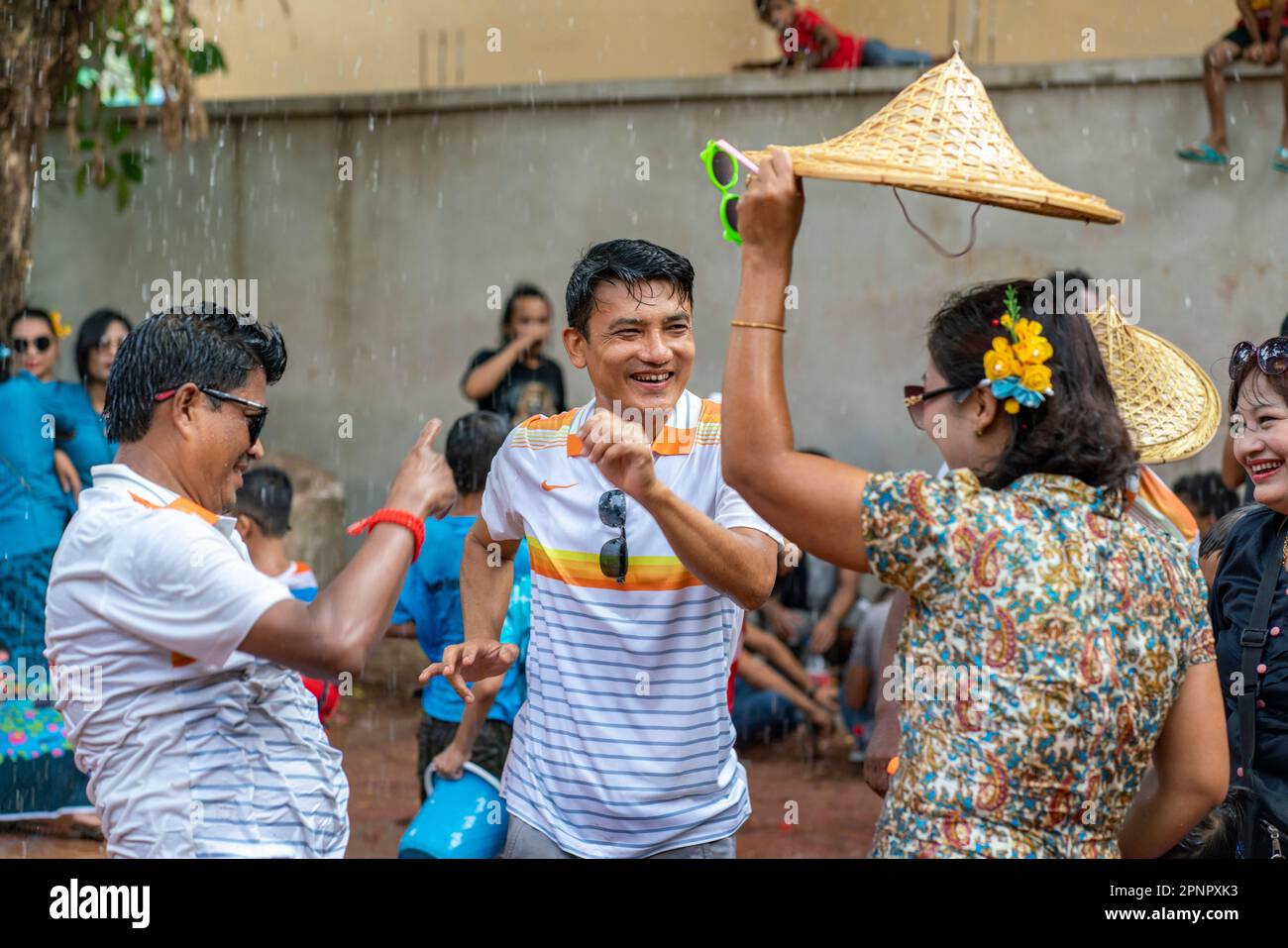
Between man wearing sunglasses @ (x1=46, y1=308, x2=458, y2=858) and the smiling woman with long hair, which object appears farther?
the smiling woman with long hair

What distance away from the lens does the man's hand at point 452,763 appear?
4.05 m

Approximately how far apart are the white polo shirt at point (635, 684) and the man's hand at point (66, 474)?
4.22m

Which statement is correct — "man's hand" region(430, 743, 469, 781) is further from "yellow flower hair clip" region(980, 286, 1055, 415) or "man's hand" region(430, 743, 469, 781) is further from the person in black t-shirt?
the person in black t-shirt

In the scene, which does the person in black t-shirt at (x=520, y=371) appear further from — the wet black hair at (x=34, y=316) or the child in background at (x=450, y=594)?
the child in background at (x=450, y=594)

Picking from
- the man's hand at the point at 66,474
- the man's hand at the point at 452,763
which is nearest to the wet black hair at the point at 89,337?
the man's hand at the point at 66,474

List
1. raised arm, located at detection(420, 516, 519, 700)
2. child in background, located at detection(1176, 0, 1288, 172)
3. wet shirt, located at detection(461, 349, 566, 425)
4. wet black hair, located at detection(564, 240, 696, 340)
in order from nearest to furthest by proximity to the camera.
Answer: wet black hair, located at detection(564, 240, 696, 340) < raised arm, located at detection(420, 516, 519, 700) < wet shirt, located at detection(461, 349, 566, 425) < child in background, located at detection(1176, 0, 1288, 172)

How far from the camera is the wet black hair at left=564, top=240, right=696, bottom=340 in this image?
3.21 meters

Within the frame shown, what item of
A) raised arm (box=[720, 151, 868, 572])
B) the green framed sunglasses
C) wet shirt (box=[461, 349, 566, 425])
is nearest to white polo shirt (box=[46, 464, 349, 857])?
raised arm (box=[720, 151, 868, 572])

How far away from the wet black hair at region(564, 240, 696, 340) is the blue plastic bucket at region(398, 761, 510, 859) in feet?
4.26

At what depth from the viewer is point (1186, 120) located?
847cm

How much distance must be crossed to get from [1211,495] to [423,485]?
181 inches

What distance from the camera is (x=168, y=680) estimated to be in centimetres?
254

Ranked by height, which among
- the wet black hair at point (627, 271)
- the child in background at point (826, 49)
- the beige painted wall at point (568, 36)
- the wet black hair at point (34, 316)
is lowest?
the wet black hair at point (34, 316)
